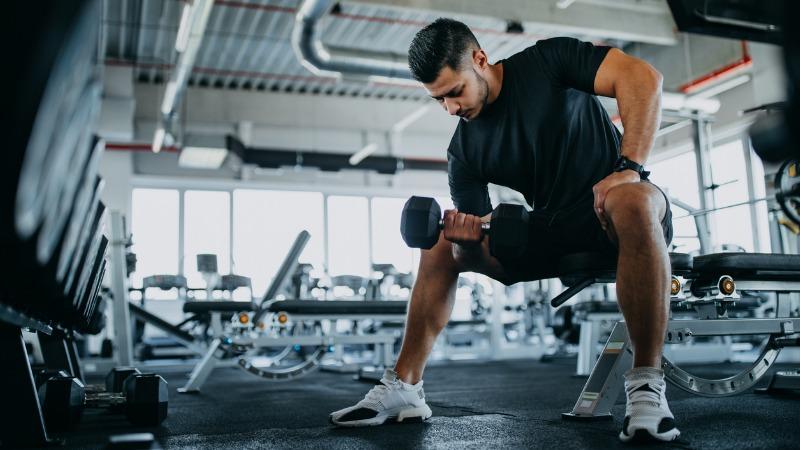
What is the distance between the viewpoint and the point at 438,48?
4.93 feet

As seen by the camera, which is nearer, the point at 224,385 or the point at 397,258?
the point at 224,385

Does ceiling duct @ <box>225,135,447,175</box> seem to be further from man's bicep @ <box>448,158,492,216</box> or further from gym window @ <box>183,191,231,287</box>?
man's bicep @ <box>448,158,492,216</box>

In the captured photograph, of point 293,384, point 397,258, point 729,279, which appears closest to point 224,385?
point 293,384

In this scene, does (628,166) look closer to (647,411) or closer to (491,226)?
(491,226)

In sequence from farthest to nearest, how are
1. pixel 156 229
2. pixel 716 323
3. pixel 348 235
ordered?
1. pixel 348 235
2. pixel 156 229
3. pixel 716 323

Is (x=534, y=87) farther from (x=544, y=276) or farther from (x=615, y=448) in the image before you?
(x=615, y=448)

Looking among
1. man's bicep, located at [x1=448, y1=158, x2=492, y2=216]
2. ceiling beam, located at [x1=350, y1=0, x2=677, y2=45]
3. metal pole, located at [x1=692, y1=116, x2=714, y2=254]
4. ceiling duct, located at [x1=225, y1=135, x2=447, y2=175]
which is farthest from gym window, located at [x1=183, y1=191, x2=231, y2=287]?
man's bicep, located at [x1=448, y1=158, x2=492, y2=216]

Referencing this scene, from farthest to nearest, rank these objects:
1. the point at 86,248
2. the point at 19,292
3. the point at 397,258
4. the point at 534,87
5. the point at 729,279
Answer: the point at 397,258, the point at 729,279, the point at 534,87, the point at 86,248, the point at 19,292

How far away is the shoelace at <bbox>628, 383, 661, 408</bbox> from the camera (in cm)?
124

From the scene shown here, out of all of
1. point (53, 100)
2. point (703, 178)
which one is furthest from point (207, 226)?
point (53, 100)

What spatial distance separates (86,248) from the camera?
1323 mm

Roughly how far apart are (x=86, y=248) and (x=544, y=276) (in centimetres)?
97

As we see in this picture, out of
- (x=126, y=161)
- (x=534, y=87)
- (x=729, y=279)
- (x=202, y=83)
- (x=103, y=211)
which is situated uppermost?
(x=202, y=83)

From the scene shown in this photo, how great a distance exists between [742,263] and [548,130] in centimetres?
72
